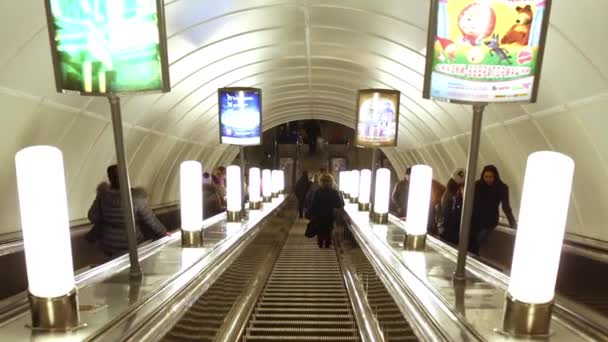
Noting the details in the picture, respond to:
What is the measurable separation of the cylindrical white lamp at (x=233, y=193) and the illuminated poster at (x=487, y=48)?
622cm


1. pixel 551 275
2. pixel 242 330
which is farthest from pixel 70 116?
pixel 551 275

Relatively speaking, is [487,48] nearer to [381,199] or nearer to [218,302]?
[218,302]

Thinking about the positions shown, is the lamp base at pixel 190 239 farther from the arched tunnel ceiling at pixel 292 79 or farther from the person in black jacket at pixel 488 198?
the person in black jacket at pixel 488 198

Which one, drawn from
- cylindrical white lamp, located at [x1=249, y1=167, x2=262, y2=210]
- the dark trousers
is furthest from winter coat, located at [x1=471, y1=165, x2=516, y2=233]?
cylindrical white lamp, located at [x1=249, y1=167, x2=262, y2=210]

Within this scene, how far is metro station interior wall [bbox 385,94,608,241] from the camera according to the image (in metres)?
6.61

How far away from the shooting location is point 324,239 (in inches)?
444

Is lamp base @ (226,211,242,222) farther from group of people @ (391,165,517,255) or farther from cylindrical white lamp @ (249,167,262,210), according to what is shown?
cylindrical white lamp @ (249,167,262,210)

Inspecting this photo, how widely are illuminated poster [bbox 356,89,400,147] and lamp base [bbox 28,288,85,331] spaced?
8090mm

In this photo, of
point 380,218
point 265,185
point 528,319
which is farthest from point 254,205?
point 528,319

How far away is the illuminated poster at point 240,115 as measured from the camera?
1038 centimetres

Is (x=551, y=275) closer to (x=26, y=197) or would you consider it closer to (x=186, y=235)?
(x=26, y=197)

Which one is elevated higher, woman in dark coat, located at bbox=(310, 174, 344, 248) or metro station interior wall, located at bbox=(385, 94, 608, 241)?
metro station interior wall, located at bbox=(385, 94, 608, 241)


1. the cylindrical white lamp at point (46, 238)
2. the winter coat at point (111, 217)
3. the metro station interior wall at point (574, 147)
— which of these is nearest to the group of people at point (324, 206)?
the metro station interior wall at point (574, 147)

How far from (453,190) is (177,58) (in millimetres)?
6348
